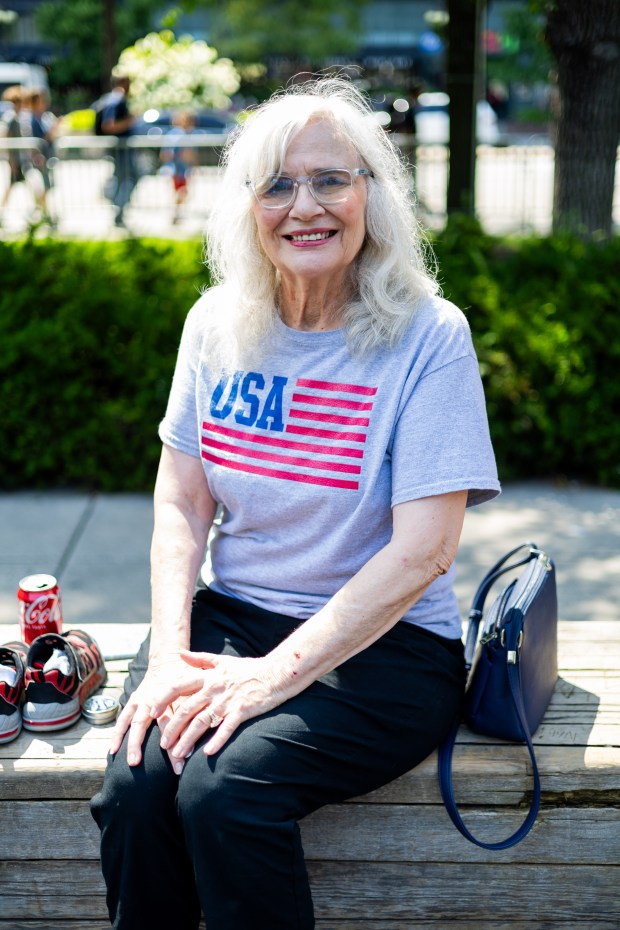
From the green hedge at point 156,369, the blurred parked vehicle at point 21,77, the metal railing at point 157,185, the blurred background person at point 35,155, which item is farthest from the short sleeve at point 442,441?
the blurred parked vehicle at point 21,77

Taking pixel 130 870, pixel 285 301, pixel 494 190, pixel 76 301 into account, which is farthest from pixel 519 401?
pixel 494 190

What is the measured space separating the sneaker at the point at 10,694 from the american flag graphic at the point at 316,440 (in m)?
0.66

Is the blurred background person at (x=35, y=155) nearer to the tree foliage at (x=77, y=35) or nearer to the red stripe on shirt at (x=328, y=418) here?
the red stripe on shirt at (x=328, y=418)

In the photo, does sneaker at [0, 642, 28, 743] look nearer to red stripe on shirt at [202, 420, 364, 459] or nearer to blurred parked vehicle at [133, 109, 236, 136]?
red stripe on shirt at [202, 420, 364, 459]

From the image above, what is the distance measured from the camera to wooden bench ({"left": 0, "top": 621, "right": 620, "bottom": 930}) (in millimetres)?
2250

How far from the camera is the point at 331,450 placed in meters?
2.27

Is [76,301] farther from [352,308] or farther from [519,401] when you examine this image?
[352,308]

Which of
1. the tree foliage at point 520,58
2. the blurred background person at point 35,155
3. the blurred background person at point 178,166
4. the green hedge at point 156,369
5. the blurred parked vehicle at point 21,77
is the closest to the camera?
the green hedge at point 156,369

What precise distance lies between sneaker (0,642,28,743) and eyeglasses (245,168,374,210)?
1172 mm

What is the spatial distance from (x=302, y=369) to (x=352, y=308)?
0.17m

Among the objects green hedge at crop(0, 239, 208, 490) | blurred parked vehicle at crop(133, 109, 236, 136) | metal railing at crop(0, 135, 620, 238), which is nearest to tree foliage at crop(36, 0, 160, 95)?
blurred parked vehicle at crop(133, 109, 236, 136)

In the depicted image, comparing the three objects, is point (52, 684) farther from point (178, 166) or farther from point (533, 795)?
point (178, 166)

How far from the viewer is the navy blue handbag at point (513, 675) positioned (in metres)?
2.21

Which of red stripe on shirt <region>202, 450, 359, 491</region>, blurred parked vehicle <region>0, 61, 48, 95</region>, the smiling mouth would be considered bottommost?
red stripe on shirt <region>202, 450, 359, 491</region>
